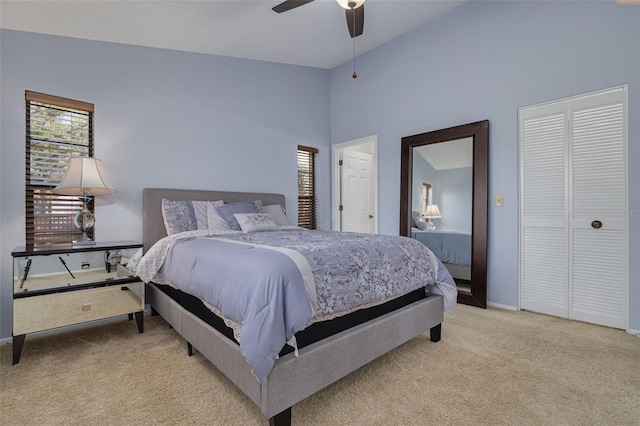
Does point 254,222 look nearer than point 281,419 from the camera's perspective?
No

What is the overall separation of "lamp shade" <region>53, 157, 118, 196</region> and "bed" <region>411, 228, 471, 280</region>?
3466 millimetres

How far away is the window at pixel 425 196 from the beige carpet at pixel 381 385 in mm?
1704

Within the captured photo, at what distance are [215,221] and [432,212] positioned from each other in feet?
8.39

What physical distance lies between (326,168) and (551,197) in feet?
9.89

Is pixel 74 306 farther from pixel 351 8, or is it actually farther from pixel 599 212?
pixel 599 212

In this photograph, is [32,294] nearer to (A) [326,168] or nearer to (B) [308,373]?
(B) [308,373]

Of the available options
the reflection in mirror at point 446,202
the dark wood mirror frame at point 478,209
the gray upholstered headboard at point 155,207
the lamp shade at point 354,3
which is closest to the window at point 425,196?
the reflection in mirror at point 446,202

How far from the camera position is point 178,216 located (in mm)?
2969

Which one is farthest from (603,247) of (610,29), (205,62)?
(205,62)

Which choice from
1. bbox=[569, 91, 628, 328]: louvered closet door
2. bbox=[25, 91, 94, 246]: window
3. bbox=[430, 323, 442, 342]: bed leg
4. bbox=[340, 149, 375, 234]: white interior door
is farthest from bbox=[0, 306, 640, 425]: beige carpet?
bbox=[340, 149, 375, 234]: white interior door

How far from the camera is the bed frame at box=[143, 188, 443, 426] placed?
4.47 ft

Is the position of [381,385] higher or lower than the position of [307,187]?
lower

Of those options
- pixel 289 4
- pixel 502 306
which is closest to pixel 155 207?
pixel 289 4

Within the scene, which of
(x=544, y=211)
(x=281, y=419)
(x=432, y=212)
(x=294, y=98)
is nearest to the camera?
(x=281, y=419)
